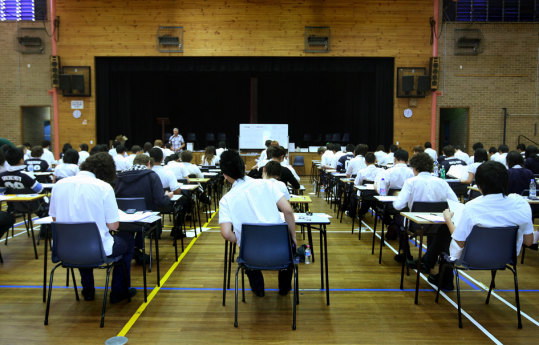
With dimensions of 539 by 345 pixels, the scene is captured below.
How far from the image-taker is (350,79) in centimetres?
1712

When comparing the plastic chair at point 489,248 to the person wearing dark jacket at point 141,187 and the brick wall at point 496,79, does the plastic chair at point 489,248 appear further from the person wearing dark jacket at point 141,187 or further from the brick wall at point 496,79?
the brick wall at point 496,79

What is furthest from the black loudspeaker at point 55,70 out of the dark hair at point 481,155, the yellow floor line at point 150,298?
the dark hair at point 481,155

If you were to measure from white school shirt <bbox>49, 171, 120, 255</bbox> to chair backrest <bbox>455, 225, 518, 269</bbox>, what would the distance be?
8.77 ft

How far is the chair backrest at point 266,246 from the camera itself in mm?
3092

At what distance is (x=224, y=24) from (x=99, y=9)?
13.2 ft

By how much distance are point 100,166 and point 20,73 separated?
12.8 m

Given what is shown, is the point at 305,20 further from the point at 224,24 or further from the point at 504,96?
the point at 504,96

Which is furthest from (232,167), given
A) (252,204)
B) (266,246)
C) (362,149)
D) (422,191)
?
(362,149)

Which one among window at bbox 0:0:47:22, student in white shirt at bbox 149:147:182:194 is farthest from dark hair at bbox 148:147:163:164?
window at bbox 0:0:47:22

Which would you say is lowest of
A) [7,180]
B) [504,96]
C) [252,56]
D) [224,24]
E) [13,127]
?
[7,180]

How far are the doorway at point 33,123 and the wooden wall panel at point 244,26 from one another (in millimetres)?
2513

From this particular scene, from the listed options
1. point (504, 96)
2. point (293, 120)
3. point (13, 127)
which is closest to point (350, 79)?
point (293, 120)

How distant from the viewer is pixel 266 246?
315 centimetres

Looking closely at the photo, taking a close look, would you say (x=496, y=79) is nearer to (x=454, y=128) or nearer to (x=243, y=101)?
(x=454, y=128)
